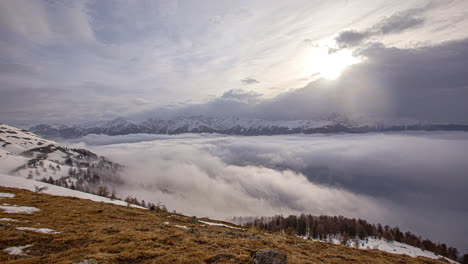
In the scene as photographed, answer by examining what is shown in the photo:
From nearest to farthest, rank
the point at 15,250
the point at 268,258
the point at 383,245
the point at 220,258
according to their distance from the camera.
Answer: the point at 268,258 < the point at 220,258 < the point at 15,250 < the point at 383,245

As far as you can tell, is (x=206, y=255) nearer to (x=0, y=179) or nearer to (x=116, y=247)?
(x=116, y=247)

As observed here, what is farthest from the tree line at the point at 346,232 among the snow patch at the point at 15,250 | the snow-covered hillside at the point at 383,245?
the snow patch at the point at 15,250

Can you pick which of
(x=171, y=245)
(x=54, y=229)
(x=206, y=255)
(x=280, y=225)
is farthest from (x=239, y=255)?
(x=280, y=225)

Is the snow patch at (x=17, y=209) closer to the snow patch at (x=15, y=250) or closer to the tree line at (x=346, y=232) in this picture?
the snow patch at (x=15, y=250)

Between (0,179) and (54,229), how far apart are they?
5965 centimetres

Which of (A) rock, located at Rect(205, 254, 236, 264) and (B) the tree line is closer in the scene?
(A) rock, located at Rect(205, 254, 236, 264)

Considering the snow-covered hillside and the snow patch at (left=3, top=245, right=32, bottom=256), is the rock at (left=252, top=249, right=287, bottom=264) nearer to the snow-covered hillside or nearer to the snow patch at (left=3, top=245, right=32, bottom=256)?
the snow patch at (left=3, top=245, right=32, bottom=256)

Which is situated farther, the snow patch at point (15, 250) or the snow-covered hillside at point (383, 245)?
the snow-covered hillside at point (383, 245)

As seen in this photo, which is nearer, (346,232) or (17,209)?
(17,209)

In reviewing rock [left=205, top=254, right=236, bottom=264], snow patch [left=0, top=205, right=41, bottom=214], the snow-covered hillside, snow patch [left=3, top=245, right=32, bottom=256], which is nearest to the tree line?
the snow-covered hillside

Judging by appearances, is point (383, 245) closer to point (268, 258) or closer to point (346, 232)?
Result: point (346, 232)

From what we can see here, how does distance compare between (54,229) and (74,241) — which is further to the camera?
(54,229)

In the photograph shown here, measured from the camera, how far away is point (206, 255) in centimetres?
1205

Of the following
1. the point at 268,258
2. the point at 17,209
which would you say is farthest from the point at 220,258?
the point at 17,209
